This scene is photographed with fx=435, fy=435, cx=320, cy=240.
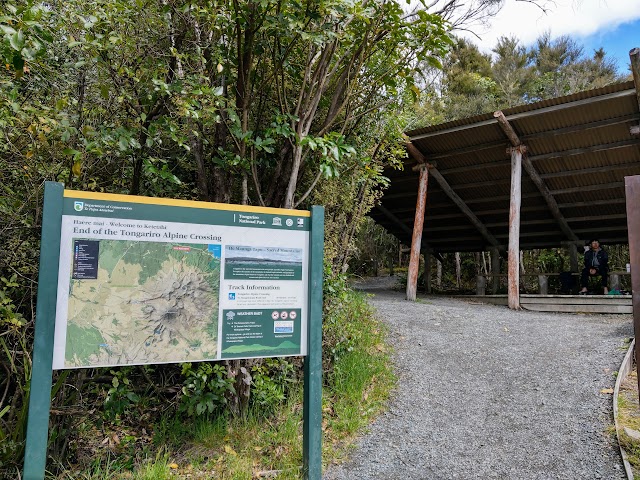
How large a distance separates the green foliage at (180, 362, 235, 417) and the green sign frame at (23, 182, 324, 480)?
74cm

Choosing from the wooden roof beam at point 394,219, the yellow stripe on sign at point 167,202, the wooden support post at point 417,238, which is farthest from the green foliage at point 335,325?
the wooden roof beam at point 394,219

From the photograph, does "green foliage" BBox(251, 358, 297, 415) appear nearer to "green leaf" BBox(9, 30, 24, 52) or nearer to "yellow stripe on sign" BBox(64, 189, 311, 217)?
"yellow stripe on sign" BBox(64, 189, 311, 217)

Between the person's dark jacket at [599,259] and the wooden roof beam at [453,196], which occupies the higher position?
the wooden roof beam at [453,196]

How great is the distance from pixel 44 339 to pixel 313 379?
1478 mm

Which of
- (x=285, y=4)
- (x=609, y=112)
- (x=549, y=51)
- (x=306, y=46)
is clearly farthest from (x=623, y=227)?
(x=549, y=51)

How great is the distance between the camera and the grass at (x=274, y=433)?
2.75 m

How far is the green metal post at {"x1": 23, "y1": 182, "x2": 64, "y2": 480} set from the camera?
204cm

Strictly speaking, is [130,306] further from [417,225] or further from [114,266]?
[417,225]

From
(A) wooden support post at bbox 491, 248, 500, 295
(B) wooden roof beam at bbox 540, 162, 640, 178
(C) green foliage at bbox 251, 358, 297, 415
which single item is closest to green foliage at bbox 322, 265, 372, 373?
(C) green foliage at bbox 251, 358, 297, 415

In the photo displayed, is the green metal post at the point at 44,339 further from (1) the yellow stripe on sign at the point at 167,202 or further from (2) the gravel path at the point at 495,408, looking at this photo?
(2) the gravel path at the point at 495,408

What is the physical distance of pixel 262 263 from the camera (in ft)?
8.52

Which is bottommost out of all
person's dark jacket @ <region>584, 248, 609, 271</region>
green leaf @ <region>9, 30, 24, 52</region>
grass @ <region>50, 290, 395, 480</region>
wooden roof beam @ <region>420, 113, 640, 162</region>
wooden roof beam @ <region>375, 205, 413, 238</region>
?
grass @ <region>50, 290, 395, 480</region>

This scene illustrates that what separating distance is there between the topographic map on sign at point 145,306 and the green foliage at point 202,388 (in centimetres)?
74

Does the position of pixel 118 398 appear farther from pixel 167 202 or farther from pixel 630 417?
pixel 630 417
